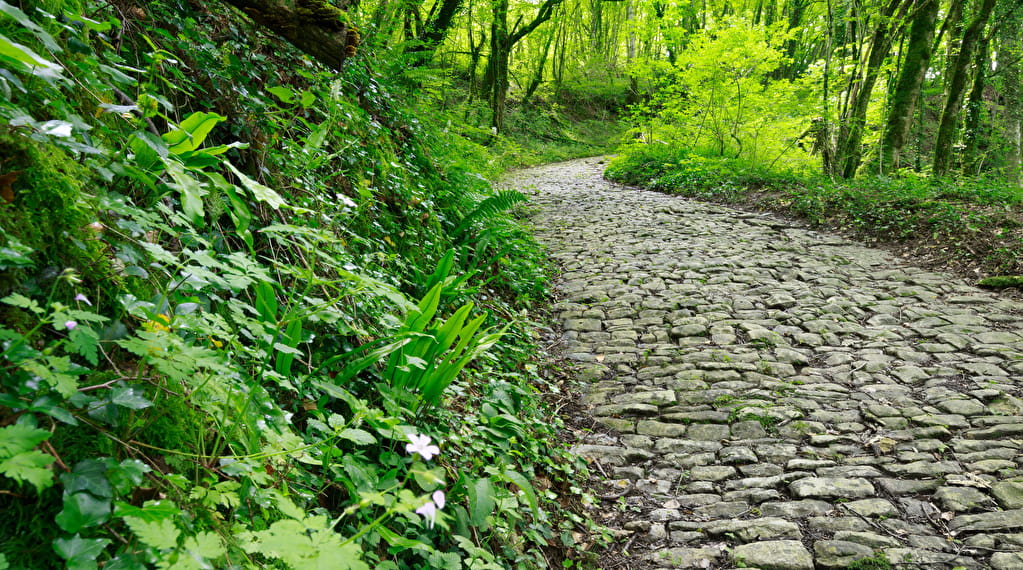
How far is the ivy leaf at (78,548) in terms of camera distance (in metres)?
0.87

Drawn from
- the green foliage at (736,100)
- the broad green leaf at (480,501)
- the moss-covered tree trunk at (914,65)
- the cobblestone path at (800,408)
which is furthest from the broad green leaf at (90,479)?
the green foliage at (736,100)

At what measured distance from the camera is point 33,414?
0.94 m

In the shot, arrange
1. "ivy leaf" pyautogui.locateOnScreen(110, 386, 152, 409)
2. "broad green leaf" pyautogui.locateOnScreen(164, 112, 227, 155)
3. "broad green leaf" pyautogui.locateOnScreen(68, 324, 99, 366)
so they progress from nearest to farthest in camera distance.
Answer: "broad green leaf" pyautogui.locateOnScreen(68, 324, 99, 366) → "ivy leaf" pyautogui.locateOnScreen(110, 386, 152, 409) → "broad green leaf" pyautogui.locateOnScreen(164, 112, 227, 155)

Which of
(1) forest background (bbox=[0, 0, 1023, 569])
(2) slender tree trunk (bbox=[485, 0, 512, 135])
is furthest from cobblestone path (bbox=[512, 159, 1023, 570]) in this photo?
(2) slender tree trunk (bbox=[485, 0, 512, 135])

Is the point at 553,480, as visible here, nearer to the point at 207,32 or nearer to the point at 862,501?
the point at 862,501

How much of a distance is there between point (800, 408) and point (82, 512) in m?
Answer: 4.07

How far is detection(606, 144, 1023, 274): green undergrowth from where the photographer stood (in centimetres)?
674

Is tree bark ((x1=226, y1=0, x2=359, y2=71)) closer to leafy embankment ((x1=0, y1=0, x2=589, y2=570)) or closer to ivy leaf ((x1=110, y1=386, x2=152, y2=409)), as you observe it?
leafy embankment ((x1=0, y1=0, x2=589, y2=570))

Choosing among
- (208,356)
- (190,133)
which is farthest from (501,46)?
(208,356)

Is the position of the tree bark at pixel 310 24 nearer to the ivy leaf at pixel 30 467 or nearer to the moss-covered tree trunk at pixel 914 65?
the ivy leaf at pixel 30 467

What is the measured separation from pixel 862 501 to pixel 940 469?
2.14ft

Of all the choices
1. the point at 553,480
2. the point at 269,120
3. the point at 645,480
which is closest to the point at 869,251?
the point at 645,480

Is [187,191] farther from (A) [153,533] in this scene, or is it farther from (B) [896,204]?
(B) [896,204]

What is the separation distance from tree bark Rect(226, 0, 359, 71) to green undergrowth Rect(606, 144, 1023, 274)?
24.8ft
